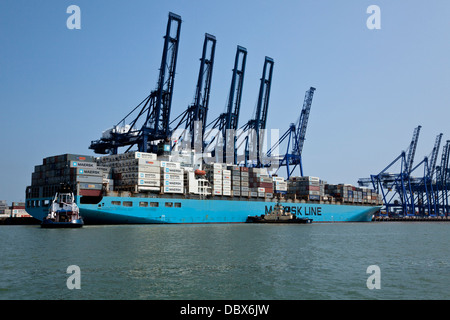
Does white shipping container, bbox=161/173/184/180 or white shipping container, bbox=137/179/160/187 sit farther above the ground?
white shipping container, bbox=161/173/184/180

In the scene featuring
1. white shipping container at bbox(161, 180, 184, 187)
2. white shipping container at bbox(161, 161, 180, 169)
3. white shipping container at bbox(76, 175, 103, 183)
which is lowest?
white shipping container at bbox(76, 175, 103, 183)

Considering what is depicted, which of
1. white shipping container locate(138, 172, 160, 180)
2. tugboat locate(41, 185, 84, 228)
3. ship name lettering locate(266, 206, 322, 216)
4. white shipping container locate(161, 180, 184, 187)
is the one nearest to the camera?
tugboat locate(41, 185, 84, 228)

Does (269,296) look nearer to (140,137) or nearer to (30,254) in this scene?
(30,254)

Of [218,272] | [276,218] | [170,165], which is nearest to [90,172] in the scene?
[170,165]

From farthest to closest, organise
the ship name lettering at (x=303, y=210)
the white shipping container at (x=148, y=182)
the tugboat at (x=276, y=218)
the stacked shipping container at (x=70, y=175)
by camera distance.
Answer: the ship name lettering at (x=303, y=210) < the tugboat at (x=276, y=218) < the white shipping container at (x=148, y=182) < the stacked shipping container at (x=70, y=175)

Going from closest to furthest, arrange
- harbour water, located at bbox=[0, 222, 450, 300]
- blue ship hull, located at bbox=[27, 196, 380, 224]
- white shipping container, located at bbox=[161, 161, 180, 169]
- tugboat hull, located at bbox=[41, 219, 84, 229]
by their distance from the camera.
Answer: harbour water, located at bbox=[0, 222, 450, 300] < tugboat hull, located at bbox=[41, 219, 84, 229] < blue ship hull, located at bbox=[27, 196, 380, 224] < white shipping container, located at bbox=[161, 161, 180, 169]

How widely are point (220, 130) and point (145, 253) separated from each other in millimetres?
75874

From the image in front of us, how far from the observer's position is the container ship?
66750 mm

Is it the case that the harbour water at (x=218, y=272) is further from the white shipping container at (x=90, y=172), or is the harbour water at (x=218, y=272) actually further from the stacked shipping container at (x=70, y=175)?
the white shipping container at (x=90, y=172)

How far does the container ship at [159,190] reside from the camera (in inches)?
2628

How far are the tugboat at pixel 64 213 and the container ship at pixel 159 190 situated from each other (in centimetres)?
260

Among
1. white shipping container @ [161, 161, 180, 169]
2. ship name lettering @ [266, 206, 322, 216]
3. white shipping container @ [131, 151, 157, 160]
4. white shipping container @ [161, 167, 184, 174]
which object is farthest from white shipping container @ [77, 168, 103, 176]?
ship name lettering @ [266, 206, 322, 216]

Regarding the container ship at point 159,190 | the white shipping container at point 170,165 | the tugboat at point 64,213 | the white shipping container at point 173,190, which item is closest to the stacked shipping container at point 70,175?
the container ship at point 159,190

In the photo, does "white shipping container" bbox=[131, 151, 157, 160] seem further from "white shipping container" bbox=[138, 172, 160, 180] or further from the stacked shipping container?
the stacked shipping container
